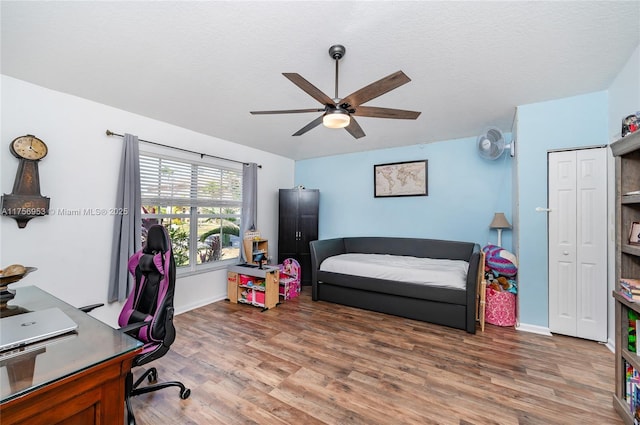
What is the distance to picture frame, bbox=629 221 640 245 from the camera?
1.58 metres

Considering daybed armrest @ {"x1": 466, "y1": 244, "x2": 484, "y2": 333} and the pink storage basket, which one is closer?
daybed armrest @ {"x1": 466, "y1": 244, "x2": 484, "y2": 333}

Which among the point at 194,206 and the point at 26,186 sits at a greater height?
the point at 26,186

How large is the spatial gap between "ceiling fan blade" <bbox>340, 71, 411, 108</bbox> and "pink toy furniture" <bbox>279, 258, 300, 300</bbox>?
2.89 m

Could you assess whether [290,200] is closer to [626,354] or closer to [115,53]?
[115,53]

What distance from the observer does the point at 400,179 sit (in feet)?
14.5

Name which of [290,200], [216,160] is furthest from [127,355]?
[290,200]

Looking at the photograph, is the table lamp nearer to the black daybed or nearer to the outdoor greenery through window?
the black daybed

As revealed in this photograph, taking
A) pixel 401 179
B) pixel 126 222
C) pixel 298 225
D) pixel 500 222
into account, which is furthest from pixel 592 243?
pixel 126 222

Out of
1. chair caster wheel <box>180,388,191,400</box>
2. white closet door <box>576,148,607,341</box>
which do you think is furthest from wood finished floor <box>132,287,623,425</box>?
white closet door <box>576,148,607,341</box>

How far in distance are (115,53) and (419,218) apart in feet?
13.7

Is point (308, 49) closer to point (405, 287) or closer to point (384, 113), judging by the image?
point (384, 113)

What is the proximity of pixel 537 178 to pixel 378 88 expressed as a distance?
2355 millimetres

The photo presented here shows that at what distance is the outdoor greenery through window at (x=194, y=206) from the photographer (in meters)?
3.21

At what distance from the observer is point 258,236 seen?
14.2ft
